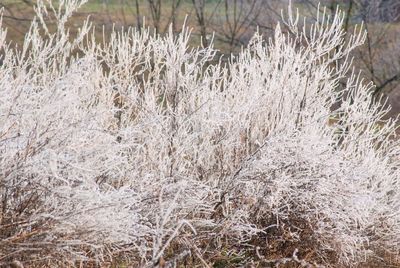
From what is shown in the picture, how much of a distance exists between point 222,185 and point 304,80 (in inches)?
61.6

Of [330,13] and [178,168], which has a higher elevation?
[178,168]

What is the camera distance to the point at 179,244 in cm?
629

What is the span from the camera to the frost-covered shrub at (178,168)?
17.1 ft

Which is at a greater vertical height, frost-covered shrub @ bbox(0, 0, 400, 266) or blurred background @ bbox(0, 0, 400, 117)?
frost-covered shrub @ bbox(0, 0, 400, 266)

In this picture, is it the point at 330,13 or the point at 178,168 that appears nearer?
the point at 178,168

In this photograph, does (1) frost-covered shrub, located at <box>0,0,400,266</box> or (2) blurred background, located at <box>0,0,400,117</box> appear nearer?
(1) frost-covered shrub, located at <box>0,0,400,266</box>

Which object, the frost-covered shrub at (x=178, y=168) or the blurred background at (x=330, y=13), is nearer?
the frost-covered shrub at (x=178, y=168)

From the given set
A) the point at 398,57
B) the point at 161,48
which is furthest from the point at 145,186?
the point at 398,57

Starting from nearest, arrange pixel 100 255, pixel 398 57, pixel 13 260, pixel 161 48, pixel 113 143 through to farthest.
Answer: pixel 13 260, pixel 100 255, pixel 113 143, pixel 161 48, pixel 398 57

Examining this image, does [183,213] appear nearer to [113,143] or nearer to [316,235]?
[113,143]

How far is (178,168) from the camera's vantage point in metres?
6.82

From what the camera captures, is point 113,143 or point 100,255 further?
point 113,143

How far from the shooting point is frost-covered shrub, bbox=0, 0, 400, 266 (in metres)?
5.20

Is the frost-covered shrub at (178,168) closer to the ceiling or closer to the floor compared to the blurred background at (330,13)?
closer to the ceiling
